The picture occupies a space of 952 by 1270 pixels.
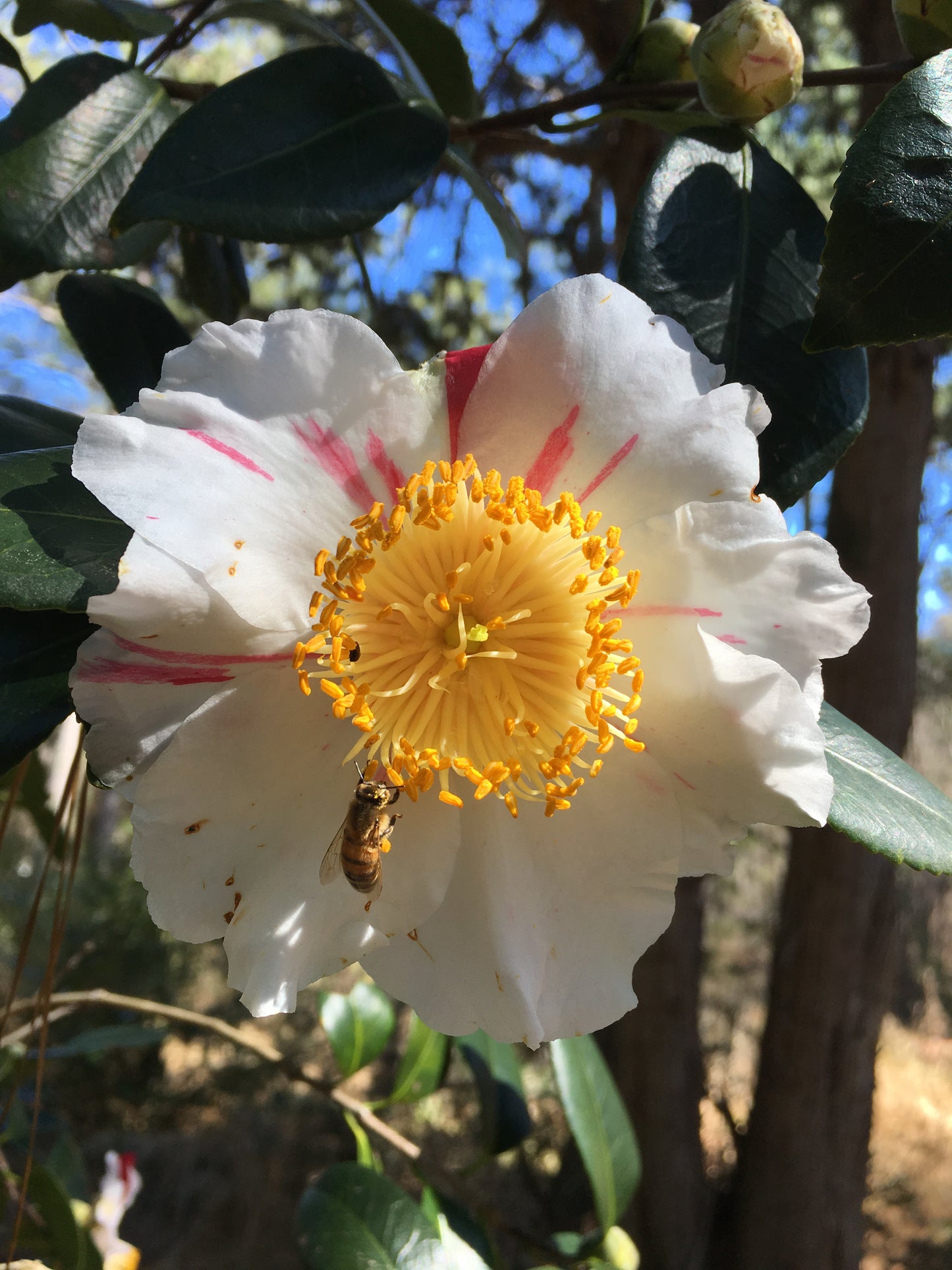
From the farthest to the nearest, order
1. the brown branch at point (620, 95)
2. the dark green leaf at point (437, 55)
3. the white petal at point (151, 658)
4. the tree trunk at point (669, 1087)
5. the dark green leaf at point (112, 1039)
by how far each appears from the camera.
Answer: the tree trunk at point (669, 1087)
the dark green leaf at point (112, 1039)
the dark green leaf at point (437, 55)
the brown branch at point (620, 95)
the white petal at point (151, 658)

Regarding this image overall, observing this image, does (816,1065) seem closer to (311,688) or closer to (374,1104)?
(374,1104)

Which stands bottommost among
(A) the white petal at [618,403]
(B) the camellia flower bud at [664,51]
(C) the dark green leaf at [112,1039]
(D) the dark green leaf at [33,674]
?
(C) the dark green leaf at [112,1039]

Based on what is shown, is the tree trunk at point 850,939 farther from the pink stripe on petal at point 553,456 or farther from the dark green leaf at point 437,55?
the pink stripe on petal at point 553,456

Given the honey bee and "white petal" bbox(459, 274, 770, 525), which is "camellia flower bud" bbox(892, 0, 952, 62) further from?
the honey bee

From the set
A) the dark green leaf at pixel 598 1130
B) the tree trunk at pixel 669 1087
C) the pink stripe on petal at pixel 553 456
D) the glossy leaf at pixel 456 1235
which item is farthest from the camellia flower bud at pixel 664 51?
the tree trunk at pixel 669 1087

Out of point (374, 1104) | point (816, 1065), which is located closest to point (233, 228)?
point (374, 1104)

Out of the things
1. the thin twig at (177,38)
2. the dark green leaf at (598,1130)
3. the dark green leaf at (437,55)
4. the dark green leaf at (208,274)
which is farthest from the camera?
the dark green leaf at (598,1130)
